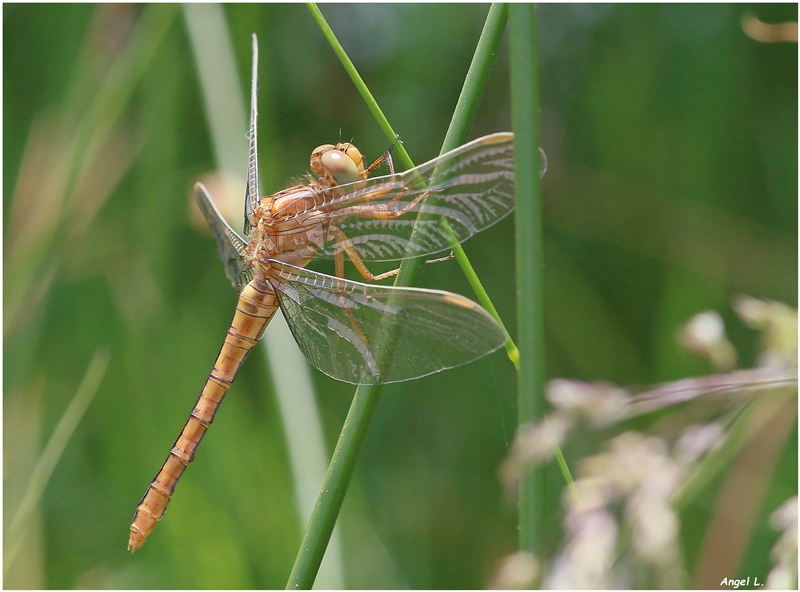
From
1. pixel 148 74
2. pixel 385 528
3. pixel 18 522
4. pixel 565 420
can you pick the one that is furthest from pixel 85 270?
pixel 565 420

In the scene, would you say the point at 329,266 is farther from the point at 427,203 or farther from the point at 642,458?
the point at 642,458

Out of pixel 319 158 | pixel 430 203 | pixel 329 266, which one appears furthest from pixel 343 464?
pixel 329 266

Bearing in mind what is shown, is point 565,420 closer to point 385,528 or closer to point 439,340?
point 439,340

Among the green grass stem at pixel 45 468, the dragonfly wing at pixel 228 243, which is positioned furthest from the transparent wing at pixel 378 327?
the green grass stem at pixel 45 468

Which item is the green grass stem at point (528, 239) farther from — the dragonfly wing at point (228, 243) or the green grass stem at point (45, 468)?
the green grass stem at point (45, 468)

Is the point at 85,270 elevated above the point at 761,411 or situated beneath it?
elevated above

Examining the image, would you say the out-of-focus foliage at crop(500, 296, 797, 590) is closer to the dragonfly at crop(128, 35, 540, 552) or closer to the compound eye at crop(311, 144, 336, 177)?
the dragonfly at crop(128, 35, 540, 552)
